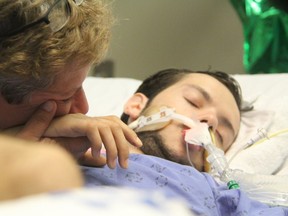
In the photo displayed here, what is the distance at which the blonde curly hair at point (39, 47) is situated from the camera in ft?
2.97

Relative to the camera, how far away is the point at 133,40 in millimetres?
3088

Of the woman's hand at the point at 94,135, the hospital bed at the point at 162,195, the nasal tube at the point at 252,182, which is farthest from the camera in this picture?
the nasal tube at the point at 252,182

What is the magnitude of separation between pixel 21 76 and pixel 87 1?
0.25 meters

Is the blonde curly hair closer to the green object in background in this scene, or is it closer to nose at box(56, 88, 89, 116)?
nose at box(56, 88, 89, 116)

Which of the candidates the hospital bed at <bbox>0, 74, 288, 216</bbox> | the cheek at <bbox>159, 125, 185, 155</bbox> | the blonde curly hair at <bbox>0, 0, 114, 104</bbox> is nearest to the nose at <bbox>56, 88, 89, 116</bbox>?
the blonde curly hair at <bbox>0, 0, 114, 104</bbox>

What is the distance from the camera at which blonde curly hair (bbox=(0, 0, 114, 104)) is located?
90 centimetres

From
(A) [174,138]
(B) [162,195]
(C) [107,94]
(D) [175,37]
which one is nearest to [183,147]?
(A) [174,138]

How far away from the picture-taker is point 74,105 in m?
1.13

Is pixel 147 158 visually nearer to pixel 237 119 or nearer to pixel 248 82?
pixel 237 119

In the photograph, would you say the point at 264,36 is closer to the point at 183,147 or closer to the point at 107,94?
the point at 107,94

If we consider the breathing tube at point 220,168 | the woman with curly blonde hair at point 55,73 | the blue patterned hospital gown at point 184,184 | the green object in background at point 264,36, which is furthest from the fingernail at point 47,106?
the green object in background at point 264,36

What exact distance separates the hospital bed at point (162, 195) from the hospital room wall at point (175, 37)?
0.93 m

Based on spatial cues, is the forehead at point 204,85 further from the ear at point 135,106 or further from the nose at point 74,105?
the nose at point 74,105

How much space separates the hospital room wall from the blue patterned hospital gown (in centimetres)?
187
